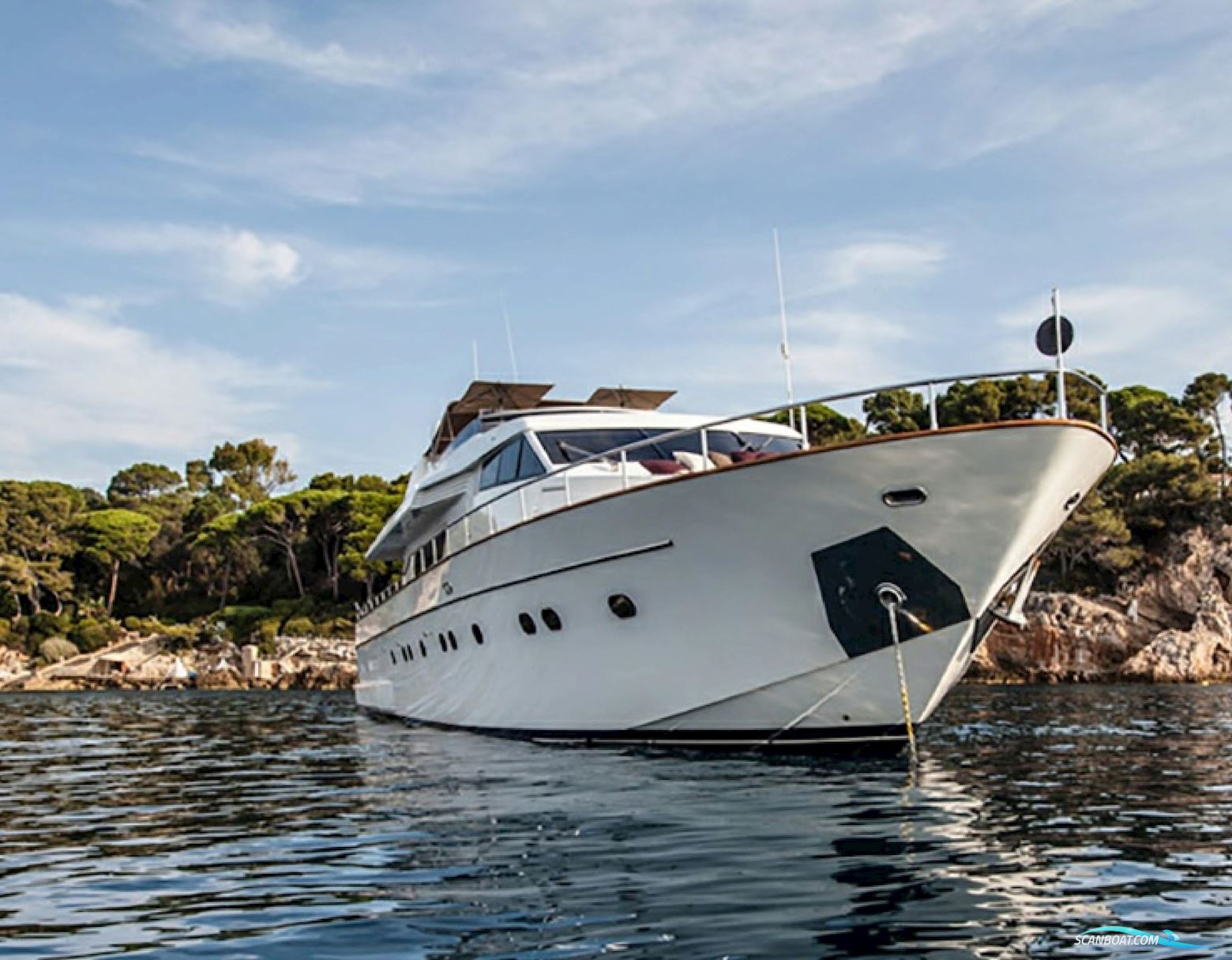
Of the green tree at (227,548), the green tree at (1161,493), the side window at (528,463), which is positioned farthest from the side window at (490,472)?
the green tree at (227,548)

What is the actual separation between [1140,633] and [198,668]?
124 feet

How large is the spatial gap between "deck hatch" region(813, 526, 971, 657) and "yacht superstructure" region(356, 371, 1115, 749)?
0.01m

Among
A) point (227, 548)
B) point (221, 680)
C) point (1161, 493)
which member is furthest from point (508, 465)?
point (227, 548)

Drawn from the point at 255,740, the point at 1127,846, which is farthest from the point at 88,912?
the point at 255,740

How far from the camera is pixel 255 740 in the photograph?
15531 millimetres

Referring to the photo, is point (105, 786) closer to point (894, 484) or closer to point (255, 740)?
point (255, 740)

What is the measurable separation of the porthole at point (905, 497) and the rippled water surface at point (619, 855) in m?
2.10

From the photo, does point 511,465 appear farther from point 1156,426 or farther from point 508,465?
point 1156,426

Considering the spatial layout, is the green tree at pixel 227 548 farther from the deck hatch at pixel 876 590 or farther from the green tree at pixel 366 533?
the deck hatch at pixel 876 590

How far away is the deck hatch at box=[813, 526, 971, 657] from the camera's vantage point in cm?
870

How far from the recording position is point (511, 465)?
13031mm

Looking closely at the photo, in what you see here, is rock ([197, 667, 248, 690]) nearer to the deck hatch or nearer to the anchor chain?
the deck hatch

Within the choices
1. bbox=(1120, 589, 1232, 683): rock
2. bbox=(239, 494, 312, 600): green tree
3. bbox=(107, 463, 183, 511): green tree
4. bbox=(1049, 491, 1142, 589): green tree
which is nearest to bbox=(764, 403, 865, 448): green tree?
bbox=(1049, 491, 1142, 589): green tree

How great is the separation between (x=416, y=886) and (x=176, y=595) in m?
63.4
